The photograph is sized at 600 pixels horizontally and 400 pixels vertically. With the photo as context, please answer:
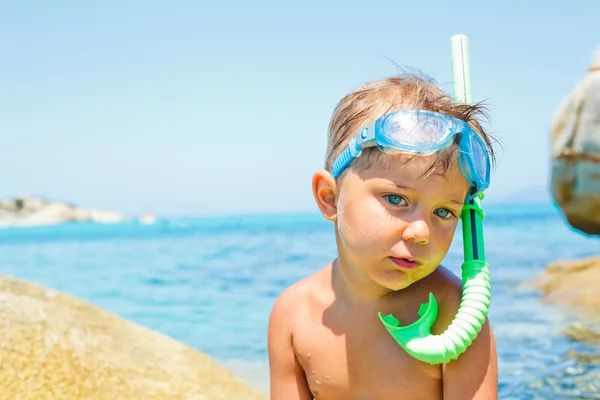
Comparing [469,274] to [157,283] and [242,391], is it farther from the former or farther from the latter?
[157,283]

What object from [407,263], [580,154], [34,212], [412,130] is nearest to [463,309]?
[407,263]

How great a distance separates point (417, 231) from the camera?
1823mm

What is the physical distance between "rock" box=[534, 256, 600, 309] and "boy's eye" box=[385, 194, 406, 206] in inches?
254

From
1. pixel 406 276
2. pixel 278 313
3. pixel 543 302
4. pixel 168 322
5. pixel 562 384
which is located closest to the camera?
pixel 406 276

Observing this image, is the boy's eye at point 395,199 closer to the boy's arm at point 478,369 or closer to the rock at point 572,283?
the boy's arm at point 478,369

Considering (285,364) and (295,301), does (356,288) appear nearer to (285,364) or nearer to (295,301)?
(295,301)

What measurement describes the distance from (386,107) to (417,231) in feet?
1.48

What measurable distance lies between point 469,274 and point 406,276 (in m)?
0.19

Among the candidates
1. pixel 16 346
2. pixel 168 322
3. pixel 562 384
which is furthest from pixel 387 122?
pixel 168 322

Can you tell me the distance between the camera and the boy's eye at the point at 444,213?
1.91 meters

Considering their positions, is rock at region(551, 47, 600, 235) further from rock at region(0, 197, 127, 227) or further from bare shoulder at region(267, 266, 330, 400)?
rock at region(0, 197, 127, 227)

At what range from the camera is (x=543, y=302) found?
8273 mm

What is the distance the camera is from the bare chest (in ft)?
6.96

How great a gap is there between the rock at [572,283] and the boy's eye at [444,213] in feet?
20.8
